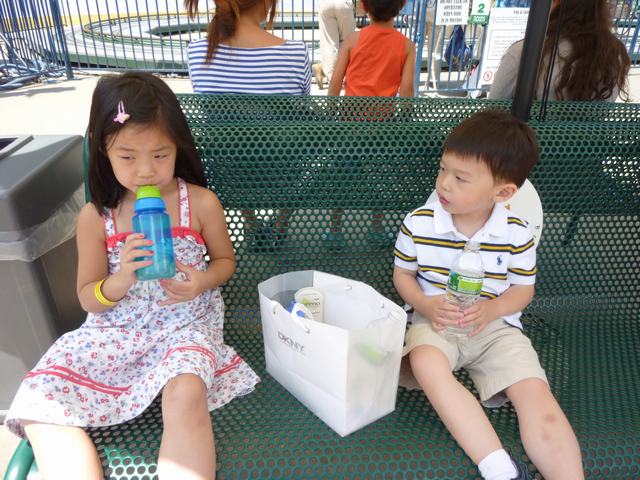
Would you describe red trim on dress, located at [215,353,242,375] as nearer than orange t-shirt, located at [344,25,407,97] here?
Yes

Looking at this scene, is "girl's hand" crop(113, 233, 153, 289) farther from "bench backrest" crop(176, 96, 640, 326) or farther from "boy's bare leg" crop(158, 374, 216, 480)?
"bench backrest" crop(176, 96, 640, 326)

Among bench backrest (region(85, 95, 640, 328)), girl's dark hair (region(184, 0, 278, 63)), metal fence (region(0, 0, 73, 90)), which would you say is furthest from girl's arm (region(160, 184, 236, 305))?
metal fence (region(0, 0, 73, 90))

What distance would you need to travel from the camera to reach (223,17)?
253 cm

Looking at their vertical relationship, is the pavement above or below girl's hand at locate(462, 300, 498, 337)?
below

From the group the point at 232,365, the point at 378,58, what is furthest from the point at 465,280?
the point at 378,58

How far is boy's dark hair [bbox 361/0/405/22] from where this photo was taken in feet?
10.7

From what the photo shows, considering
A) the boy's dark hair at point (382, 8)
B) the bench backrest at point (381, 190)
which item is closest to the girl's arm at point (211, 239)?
the bench backrest at point (381, 190)

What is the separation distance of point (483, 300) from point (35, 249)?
1624mm

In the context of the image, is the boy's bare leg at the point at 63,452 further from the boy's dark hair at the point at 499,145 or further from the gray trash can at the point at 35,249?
the boy's dark hair at the point at 499,145

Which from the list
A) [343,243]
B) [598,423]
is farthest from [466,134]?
[598,423]

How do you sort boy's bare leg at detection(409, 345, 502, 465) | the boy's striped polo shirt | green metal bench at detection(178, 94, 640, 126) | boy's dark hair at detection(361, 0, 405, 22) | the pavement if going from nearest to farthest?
boy's bare leg at detection(409, 345, 502, 465) < the boy's striped polo shirt < green metal bench at detection(178, 94, 640, 126) < boy's dark hair at detection(361, 0, 405, 22) < the pavement

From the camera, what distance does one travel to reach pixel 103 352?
160cm

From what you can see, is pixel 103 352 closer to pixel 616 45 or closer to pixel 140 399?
pixel 140 399

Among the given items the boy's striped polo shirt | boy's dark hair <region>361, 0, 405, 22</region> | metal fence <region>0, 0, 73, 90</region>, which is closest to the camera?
the boy's striped polo shirt
